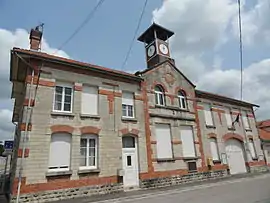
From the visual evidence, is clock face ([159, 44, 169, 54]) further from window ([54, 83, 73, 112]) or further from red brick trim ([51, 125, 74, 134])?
red brick trim ([51, 125, 74, 134])

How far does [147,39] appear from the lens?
19.8 metres

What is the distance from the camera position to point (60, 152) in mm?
10766

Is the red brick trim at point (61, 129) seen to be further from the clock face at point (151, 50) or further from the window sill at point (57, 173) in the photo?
the clock face at point (151, 50)

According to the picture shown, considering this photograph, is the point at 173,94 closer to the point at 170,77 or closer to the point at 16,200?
the point at 170,77

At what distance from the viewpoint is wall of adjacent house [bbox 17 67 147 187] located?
1007 cm

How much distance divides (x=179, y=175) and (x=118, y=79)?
24.9 feet

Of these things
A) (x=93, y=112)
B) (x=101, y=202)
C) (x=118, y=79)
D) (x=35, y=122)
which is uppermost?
(x=118, y=79)

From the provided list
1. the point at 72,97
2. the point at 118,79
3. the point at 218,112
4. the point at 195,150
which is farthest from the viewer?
the point at 218,112

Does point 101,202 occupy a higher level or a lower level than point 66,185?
lower

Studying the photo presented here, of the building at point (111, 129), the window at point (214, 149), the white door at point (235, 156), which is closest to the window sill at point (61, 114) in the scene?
the building at point (111, 129)

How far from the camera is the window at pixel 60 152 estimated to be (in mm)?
10477

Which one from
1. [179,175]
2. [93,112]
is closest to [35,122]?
Answer: [93,112]

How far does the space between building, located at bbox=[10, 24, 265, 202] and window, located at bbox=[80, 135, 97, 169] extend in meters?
0.05

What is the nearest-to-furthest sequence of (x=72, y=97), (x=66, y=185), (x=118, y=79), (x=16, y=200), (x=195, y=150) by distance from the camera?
(x=16, y=200)
(x=66, y=185)
(x=72, y=97)
(x=118, y=79)
(x=195, y=150)
